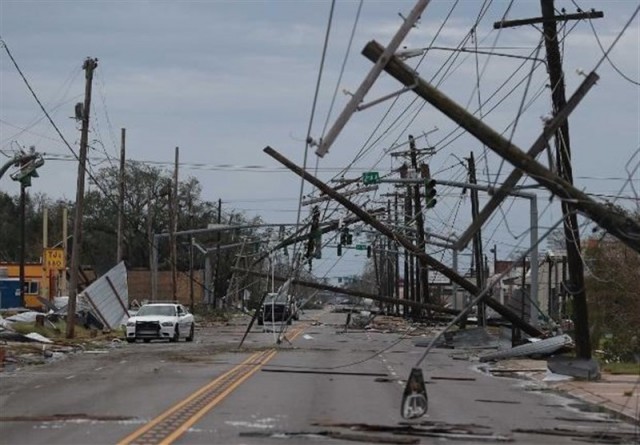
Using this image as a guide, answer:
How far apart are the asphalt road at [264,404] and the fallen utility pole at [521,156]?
3044mm

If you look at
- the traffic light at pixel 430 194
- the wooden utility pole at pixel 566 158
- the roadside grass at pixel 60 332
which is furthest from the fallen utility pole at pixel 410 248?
the roadside grass at pixel 60 332

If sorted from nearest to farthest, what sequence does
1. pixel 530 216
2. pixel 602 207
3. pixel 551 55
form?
pixel 602 207, pixel 551 55, pixel 530 216

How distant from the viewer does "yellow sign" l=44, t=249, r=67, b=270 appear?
69.6 m

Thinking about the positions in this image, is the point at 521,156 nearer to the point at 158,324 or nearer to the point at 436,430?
the point at 436,430

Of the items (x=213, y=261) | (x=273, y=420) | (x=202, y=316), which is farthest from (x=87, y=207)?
(x=273, y=420)

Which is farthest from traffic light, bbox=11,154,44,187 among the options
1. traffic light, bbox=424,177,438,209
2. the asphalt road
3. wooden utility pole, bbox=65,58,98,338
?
traffic light, bbox=424,177,438,209

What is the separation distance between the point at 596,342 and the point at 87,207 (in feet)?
264

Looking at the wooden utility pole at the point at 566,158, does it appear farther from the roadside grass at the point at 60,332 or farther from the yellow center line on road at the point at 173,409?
the roadside grass at the point at 60,332

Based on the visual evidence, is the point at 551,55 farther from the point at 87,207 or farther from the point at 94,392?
the point at 87,207

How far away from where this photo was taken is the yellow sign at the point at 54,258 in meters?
69.6

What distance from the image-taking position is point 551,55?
24.0m

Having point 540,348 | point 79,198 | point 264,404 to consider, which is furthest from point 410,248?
point 264,404

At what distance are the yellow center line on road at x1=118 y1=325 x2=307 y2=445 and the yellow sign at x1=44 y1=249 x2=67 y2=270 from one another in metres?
45.9

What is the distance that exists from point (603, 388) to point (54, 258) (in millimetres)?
53405
